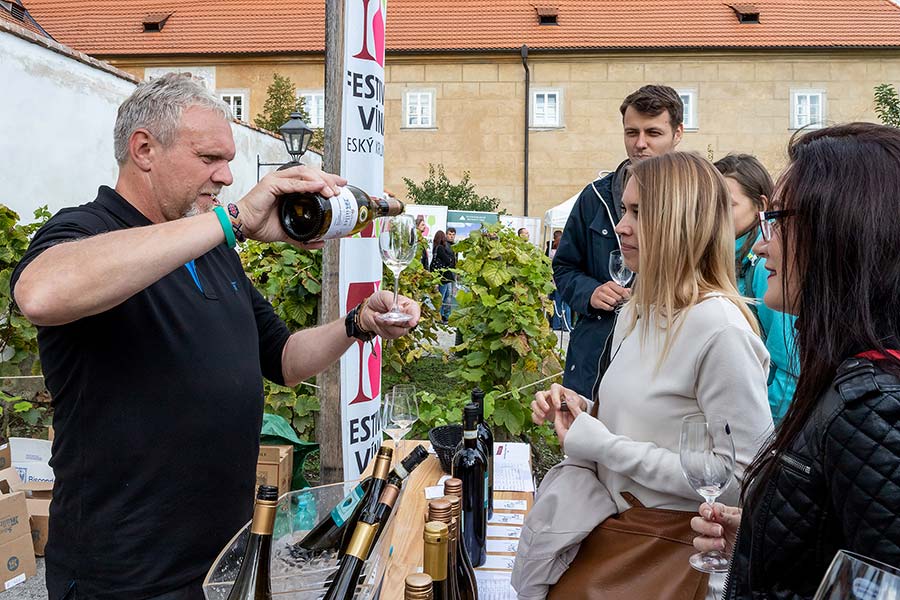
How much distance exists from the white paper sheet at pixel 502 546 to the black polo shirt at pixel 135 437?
0.69m

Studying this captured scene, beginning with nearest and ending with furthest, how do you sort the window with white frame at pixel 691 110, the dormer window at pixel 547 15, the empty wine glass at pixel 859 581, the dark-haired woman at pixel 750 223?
the empty wine glass at pixel 859 581 → the dark-haired woman at pixel 750 223 → the window with white frame at pixel 691 110 → the dormer window at pixel 547 15

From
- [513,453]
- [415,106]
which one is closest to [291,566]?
[513,453]

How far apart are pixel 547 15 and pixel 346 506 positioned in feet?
89.6

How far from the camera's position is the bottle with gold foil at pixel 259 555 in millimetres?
1053

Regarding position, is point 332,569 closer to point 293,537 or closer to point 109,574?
point 293,537

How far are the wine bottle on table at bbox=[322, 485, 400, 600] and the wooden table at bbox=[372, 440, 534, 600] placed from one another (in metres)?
0.31

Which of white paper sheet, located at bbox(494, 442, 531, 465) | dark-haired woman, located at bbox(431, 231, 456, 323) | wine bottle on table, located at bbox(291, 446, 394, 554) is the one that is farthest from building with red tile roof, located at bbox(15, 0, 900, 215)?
wine bottle on table, located at bbox(291, 446, 394, 554)

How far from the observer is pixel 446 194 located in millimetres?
23141

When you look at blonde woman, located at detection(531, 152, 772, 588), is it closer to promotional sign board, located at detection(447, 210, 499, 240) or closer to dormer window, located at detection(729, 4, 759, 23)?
promotional sign board, located at detection(447, 210, 499, 240)

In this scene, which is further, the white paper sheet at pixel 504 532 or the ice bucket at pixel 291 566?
the white paper sheet at pixel 504 532

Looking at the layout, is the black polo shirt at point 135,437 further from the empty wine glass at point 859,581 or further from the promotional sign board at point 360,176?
the promotional sign board at point 360,176

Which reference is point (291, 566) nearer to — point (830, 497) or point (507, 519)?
point (830, 497)

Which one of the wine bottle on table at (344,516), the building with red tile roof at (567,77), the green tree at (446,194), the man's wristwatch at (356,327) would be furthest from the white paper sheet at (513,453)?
the building with red tile roof at (567,77)

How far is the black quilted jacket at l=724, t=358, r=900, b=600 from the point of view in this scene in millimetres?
1045
